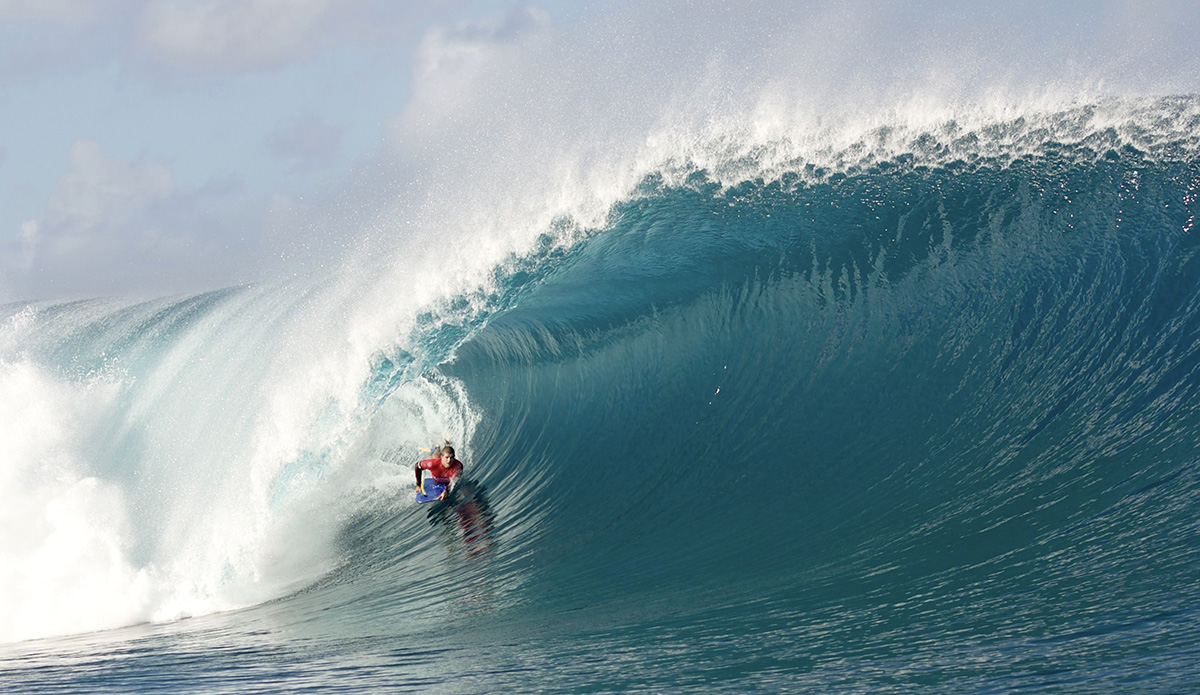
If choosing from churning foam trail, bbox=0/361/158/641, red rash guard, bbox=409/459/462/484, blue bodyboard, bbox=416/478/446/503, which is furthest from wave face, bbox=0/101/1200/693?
red rash guard, bbox=409/459/462/484

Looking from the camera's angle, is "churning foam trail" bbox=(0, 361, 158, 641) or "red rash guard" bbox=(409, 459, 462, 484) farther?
"red rash guard" bbox=(409, 459, 462, 484)

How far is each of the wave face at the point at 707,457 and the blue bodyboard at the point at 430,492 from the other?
0.22m

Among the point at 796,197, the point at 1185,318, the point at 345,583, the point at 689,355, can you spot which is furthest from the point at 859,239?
the point at 345,583

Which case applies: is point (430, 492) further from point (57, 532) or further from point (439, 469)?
point (57, 532)

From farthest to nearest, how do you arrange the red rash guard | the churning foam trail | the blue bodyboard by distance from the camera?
the red rash guard < the blue bodyboard < the churning foam trail

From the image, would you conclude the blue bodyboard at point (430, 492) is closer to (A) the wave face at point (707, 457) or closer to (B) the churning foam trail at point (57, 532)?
(A) the wave face at point (707, 457)

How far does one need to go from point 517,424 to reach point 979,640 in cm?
763

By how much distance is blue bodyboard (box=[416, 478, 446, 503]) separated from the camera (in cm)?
1008

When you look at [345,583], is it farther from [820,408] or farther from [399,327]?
[820,408]

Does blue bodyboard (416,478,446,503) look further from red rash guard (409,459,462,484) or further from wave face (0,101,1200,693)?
wave face (0,101,1200,693)

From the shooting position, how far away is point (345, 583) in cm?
846

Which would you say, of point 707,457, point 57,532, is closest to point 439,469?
point 707,457

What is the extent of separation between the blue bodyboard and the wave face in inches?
8.5

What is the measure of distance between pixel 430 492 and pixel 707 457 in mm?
3287
